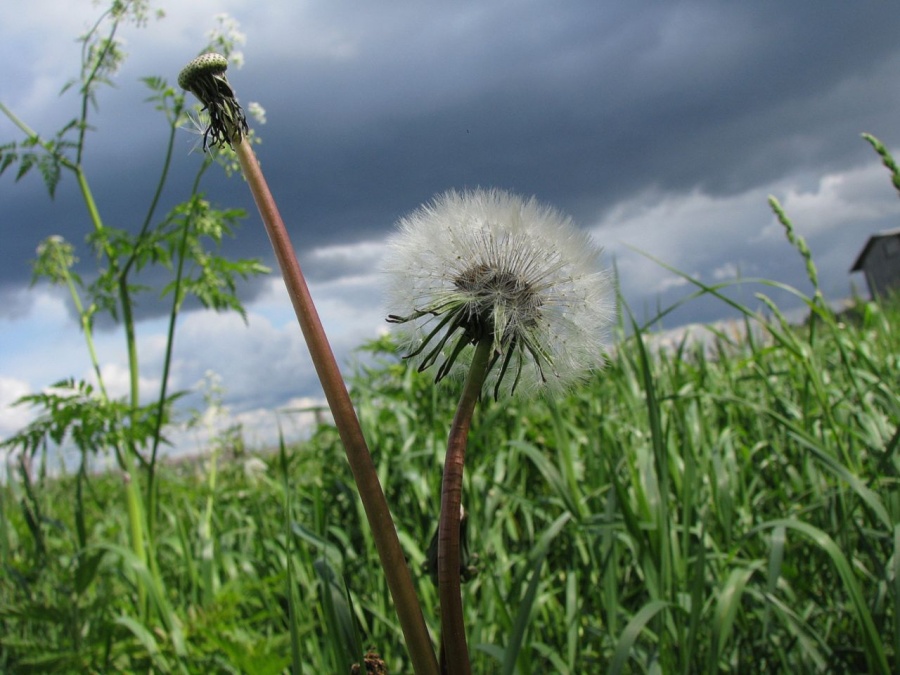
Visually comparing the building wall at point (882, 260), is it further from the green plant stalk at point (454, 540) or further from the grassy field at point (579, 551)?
the green plant stalk at point (454, 540)

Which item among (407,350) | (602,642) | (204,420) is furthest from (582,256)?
(204,420)

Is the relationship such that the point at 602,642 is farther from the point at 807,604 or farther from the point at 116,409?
the point at 116,409

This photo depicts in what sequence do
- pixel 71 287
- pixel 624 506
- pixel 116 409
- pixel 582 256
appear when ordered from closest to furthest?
pixel 582 256 → pixel 624 506 → pixel 116 409 → pixel 71 287

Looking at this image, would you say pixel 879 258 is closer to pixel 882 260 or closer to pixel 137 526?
pixel 882 260

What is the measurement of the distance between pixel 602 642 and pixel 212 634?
1401 millimetres

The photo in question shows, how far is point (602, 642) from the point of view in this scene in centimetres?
276

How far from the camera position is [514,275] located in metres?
1.01

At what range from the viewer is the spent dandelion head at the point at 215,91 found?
79 centimetres

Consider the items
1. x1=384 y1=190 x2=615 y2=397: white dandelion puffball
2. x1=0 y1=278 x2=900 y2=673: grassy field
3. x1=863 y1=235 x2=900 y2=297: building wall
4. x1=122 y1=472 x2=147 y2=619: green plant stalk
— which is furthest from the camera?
x1=863 y1=235 x2=900 y2=297: building wall

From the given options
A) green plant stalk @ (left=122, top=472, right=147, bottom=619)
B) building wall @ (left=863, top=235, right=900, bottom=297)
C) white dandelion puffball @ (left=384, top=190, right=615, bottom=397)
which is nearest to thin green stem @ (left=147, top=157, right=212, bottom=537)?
green plant stalk @ (left=122, top=472, right=147, bottom=619)

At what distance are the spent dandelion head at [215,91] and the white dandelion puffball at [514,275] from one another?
0.32 meters

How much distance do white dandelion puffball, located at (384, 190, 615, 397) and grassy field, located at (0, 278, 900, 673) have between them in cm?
29

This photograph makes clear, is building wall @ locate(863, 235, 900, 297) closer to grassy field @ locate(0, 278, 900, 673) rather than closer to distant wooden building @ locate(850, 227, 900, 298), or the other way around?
distant wooden building @ locate(850, 227, 900, 298)

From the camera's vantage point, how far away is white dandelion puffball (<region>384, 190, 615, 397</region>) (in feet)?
3.25
